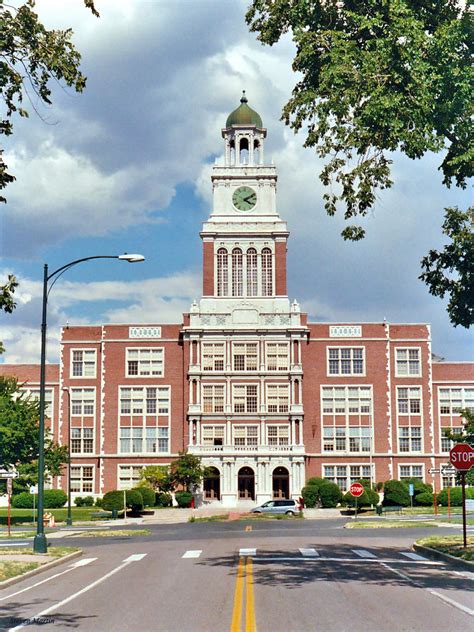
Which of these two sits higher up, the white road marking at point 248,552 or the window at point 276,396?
the window at point 276,396

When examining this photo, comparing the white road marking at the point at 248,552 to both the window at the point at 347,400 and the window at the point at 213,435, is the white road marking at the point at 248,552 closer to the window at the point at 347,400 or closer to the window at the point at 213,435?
the window at the point at 213,435

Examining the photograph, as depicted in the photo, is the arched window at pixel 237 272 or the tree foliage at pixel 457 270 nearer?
the tree foliage at pixel 457 270

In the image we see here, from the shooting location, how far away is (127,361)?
83.8 metres

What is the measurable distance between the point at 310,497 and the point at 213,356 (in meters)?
15.5

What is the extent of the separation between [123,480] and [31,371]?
1328cm

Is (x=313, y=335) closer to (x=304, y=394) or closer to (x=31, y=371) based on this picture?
(x=304, y=394)

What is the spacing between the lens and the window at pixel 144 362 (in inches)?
3292

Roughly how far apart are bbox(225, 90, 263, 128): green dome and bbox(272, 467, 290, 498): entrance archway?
33302 millimetres

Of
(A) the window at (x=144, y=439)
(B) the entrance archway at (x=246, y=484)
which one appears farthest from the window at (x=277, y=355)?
(A) the window at (x=144, y=439)

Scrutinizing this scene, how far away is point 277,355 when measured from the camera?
271 ft

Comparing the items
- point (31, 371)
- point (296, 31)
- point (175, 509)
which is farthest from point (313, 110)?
point (31, 371)

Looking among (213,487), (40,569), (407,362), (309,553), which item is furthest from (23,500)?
(40,569)

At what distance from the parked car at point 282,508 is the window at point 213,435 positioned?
13753mm

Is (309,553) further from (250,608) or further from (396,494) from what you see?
(396,494)
